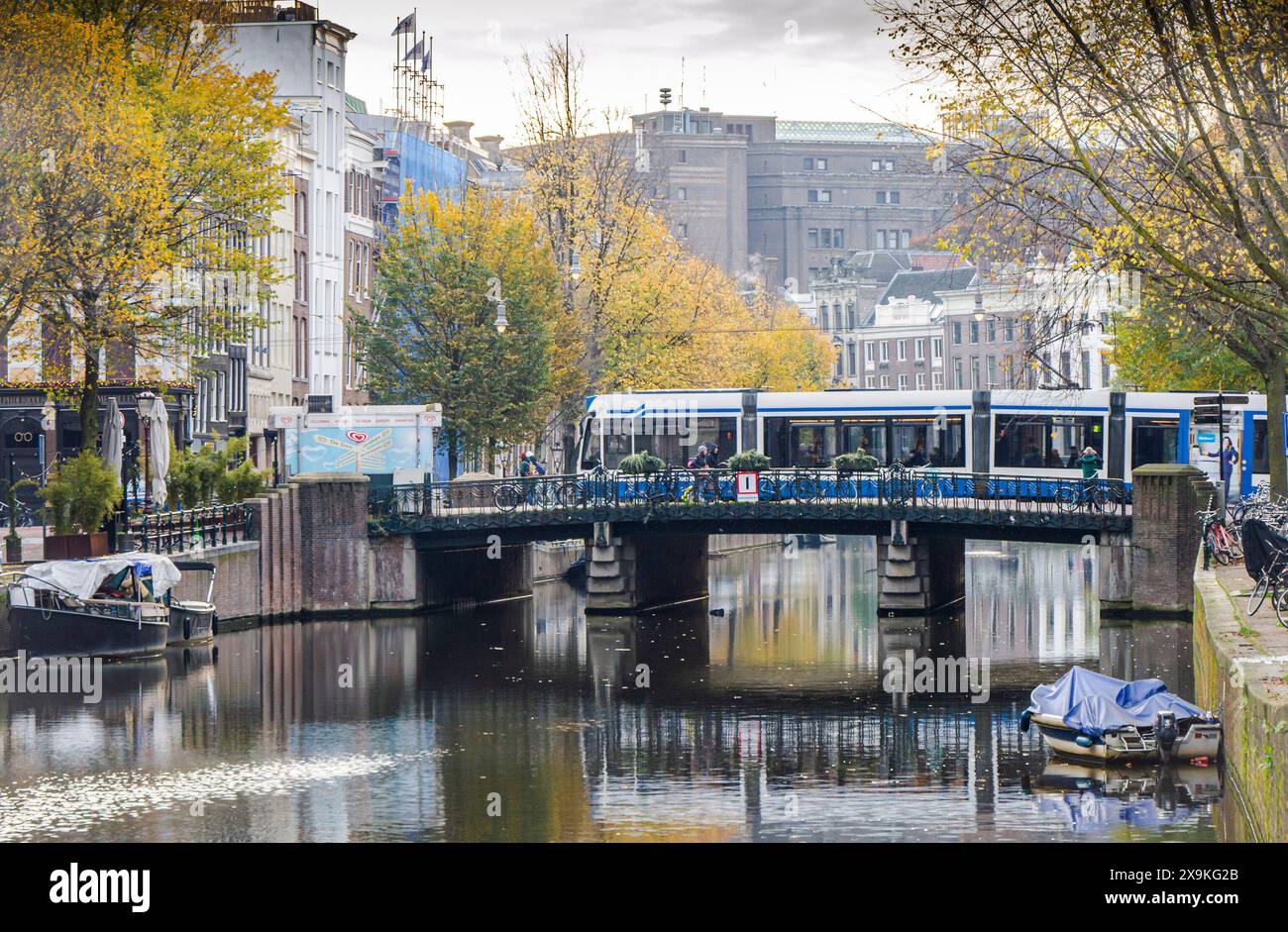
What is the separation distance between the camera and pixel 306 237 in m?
102

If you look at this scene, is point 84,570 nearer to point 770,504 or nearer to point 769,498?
point 770,504

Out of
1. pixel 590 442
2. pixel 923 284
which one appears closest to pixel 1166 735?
pixel 590 442

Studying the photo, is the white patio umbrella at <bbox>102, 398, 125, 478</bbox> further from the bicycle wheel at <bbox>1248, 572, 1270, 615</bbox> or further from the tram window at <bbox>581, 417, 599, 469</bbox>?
the bicycle wheel at <bbox>1248, 572, 1270, 615</bbox>

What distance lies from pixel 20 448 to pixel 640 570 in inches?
829

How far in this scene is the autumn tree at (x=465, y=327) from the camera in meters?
83.7

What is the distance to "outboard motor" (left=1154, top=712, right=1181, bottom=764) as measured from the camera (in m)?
38.4

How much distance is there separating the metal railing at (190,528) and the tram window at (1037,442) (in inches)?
957

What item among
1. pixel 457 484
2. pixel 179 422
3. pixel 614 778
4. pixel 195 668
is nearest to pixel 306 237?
pixel 179 422

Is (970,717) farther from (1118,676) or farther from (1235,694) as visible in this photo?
(1235,694)

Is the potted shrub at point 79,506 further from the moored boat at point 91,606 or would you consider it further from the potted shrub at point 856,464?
the potted shrub at point 856,464

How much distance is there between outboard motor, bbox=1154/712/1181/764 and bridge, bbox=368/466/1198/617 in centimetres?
2578

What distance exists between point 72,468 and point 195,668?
628cm

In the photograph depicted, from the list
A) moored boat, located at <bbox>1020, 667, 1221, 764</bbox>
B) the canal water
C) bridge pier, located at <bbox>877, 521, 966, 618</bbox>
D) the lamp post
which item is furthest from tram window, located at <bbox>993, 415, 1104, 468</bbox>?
moored boat, located at <bbox>1020, 667, 1221, 764</bbox>

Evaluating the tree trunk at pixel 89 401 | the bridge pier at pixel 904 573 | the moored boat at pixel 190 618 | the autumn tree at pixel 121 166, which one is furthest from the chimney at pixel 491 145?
the moored boat at pixel 190 618
